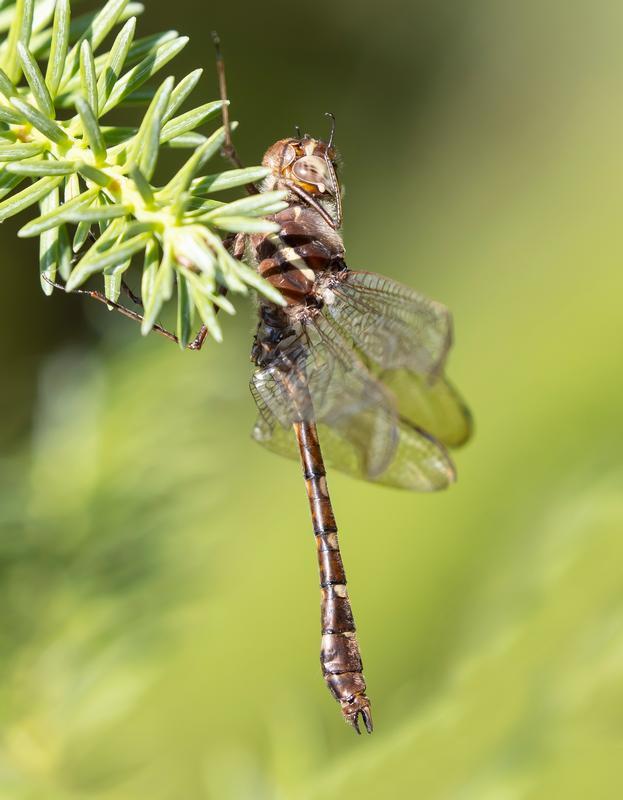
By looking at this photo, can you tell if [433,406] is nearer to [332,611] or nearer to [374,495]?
[332,611]

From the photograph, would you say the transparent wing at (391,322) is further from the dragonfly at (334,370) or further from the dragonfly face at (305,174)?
the dragonfly face at (305,174)

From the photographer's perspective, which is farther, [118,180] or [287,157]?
[287,157]

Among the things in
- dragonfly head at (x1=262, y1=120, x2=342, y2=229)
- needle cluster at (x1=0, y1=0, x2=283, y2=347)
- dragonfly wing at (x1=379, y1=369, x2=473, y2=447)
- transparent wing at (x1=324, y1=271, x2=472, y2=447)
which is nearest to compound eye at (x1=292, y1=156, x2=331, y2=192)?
dragonfly head at (x1=262, y1=120, x2=342, y2=229)

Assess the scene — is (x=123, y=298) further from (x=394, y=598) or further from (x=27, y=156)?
(x=394, y=598)

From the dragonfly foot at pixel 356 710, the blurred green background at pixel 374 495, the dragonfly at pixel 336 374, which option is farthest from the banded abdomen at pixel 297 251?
the dragonfly foot at pixel 356 710

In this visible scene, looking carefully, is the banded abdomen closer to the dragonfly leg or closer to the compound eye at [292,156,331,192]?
the compound eye at [292,156,331,192]

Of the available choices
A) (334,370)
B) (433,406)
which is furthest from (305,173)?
(433,406)

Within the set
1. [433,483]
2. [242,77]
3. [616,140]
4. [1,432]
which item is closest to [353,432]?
[433,483]
